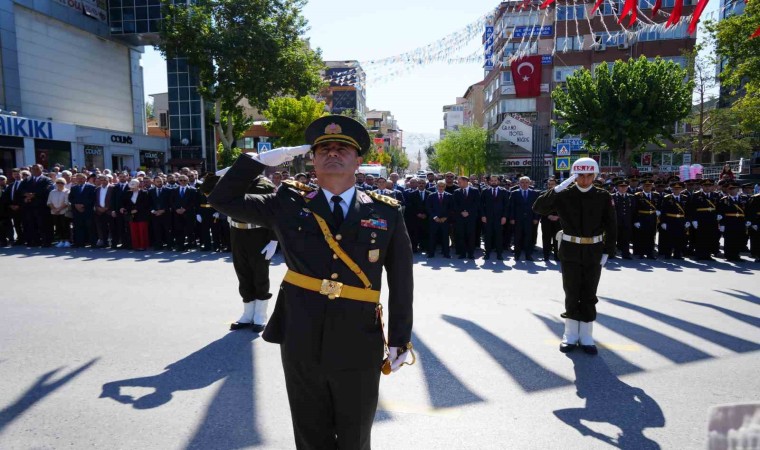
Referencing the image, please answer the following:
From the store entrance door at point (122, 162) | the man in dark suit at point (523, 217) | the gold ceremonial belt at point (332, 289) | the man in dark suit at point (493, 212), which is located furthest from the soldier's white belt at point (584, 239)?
the store entrance door at point (122, 162)

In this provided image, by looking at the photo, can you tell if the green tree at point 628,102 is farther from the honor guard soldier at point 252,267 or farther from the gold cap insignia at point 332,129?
the gold cap insignia at point 332,129

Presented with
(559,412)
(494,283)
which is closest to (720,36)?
(494,283)

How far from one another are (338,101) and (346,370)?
84.8 metres

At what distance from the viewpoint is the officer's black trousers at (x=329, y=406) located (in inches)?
96.0

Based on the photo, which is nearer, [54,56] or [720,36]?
[720,36]

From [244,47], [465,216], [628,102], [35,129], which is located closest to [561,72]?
[628,102]

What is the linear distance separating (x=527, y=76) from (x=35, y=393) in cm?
5049

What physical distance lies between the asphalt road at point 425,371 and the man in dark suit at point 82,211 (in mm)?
5190

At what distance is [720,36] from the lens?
2095cm

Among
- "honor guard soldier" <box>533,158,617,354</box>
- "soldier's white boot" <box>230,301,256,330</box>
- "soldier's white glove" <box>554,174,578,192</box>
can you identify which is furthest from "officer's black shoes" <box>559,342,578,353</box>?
"soldier's white boot" <box>230,301,256,330</box>

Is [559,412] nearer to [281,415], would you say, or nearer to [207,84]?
[281,415]

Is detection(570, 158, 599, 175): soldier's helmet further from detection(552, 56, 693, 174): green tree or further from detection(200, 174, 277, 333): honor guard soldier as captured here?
detection(552, 56, 693, 174): green tree

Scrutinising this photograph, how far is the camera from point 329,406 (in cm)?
248

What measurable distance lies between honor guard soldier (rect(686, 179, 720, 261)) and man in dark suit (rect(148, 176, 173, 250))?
13.0 m
